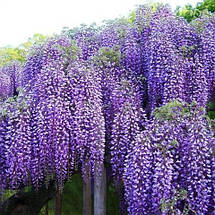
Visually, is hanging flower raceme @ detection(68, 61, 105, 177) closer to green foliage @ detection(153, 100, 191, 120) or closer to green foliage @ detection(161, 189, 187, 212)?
green foliage @ detection(153, 100, 191, 120)

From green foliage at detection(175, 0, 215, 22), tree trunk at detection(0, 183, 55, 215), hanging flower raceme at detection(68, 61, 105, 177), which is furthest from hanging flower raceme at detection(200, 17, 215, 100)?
tree trunk at detection(0, 183, 55, 215)

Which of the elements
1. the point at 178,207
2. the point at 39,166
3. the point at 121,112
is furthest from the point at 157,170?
the point at 39,166

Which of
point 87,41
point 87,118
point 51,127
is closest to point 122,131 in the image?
point 87,118

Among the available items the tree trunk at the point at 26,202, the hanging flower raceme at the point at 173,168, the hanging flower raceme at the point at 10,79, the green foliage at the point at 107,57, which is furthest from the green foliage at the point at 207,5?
the tree trunk at the point at 26,202

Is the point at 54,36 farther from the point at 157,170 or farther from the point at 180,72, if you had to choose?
the point at 157,170

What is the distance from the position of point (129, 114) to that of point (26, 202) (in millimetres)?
2980

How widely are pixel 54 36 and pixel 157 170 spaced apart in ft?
11.9

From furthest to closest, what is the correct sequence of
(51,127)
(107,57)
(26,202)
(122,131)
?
1. (26,202)
2. (107,57)
3. (122,131)
4. (51,127)

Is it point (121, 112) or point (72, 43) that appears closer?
point (121, 112)

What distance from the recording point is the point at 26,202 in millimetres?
7789

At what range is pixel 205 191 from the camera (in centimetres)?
518

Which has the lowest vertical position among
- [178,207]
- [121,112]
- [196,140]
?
[178,207]

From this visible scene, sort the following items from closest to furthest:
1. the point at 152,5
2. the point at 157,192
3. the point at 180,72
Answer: the point at 157,192
the point at 180,72
the point at 152,5

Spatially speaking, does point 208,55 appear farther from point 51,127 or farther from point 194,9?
point 194,9
